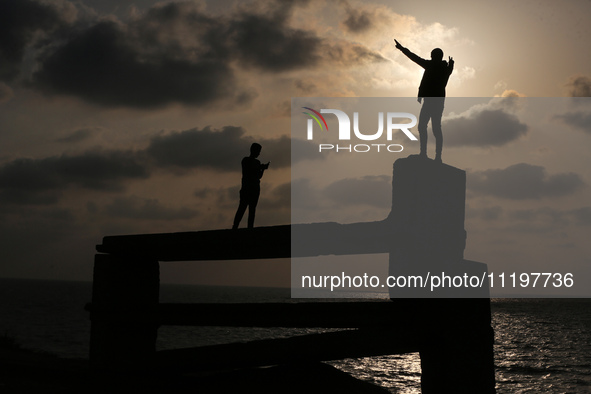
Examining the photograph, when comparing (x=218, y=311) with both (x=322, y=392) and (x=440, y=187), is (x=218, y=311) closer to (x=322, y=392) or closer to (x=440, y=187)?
(x=322, y=392)

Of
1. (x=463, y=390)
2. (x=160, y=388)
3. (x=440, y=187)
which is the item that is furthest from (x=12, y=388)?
(x=440, y=187)

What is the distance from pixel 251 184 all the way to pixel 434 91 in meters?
2.90

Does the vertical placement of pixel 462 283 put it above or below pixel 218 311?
above

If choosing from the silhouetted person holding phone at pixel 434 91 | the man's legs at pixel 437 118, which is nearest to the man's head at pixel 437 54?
the silhouetted person holding phone at pixel 434 91

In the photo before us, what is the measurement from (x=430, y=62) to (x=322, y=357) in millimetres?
3559

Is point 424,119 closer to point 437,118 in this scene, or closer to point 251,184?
point 437,118

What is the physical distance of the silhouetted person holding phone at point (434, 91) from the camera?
6.11 meters

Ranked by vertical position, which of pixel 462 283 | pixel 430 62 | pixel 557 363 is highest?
pixel 430 62

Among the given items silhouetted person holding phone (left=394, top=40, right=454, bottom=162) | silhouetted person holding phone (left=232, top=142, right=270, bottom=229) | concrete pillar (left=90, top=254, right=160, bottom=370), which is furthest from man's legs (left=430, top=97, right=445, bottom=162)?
concrete pillar (left=90, top=254, right=160, bottom=370)

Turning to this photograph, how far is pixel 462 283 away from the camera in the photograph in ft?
14.6

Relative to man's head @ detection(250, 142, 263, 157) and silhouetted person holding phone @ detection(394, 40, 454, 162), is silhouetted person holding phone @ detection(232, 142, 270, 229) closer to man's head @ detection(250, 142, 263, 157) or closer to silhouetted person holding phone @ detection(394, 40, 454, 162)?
man's head @ detection(250, 142, 263, 157)

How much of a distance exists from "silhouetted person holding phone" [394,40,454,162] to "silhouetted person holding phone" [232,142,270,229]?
2.43 meters

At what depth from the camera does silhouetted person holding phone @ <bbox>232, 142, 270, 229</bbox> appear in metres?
7.73

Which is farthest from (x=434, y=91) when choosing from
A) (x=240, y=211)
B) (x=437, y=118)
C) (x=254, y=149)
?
(x=240, y=211)
